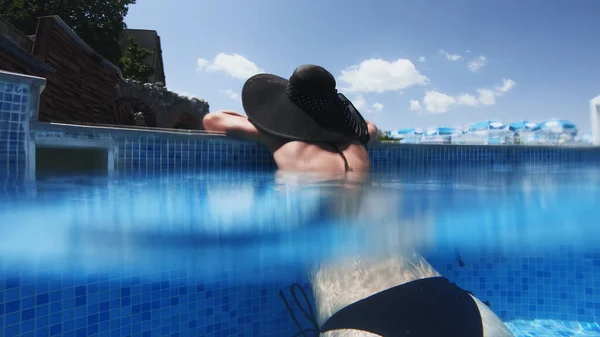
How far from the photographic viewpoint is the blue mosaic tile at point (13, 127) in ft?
10.6

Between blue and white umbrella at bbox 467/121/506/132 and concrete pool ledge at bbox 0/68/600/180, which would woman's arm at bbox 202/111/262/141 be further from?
blue and white umbrella at bbox 467/121/506/132

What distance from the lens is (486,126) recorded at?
79.1 ft

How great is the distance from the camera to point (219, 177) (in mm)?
4176

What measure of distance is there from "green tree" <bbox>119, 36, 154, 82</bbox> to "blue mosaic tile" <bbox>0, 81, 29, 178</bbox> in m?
20.4

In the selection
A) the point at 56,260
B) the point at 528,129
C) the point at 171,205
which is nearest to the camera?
the point at 56,260

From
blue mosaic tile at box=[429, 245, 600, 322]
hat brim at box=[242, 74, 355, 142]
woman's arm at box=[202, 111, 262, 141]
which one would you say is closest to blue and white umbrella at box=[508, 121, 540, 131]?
blue mosaic tile at box=[429, 245, 600, 322]

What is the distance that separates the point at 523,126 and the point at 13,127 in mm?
24768

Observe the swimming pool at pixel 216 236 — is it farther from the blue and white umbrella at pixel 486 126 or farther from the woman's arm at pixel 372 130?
the blue and white umbrella at pixel 486 126

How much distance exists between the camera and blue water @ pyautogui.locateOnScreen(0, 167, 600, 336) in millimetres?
2158

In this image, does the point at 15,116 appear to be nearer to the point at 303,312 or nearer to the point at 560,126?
the point at 303,312

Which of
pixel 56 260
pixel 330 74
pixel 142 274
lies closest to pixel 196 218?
pixel 142 274

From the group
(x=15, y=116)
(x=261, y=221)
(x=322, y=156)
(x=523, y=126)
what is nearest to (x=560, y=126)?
(x=523, y=126)

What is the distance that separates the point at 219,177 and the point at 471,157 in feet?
15.6

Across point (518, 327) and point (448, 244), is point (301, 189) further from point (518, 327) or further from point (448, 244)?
point (518, 327)
